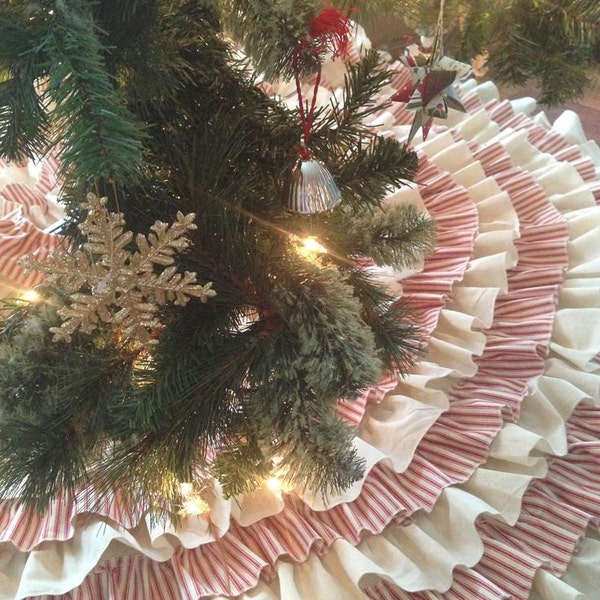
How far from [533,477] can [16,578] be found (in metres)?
0.51

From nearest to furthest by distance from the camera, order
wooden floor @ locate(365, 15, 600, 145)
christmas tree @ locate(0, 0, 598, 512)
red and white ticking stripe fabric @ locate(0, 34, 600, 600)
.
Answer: christmas tree @ locate(0, 0, 598, 512) < red and white ticking stripe fabric @ locate(0, 34, 600, 600) < wooden floor @ locate(365, 15, 600, 145)

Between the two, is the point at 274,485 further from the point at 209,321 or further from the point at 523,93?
the point at 523,93

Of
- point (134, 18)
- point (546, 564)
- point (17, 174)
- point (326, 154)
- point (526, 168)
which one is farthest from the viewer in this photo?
point (526, 168)

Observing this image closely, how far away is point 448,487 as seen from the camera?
0.62 metres

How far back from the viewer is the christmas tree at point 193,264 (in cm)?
31

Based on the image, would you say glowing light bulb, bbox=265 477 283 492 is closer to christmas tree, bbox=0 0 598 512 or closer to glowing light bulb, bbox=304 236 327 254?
christmas tree, bbox=0 0 598 512

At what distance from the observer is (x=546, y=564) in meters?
0.59

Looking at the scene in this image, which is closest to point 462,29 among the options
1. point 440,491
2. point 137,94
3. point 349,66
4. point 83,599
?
point 349,66

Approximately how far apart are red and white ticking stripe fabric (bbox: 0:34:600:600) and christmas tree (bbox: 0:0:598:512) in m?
0.10

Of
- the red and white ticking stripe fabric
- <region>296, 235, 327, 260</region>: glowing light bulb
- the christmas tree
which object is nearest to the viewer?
the christmas tree

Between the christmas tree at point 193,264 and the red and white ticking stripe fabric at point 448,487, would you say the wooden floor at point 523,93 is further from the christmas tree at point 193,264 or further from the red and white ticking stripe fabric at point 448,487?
the christmas tree at point 193,264

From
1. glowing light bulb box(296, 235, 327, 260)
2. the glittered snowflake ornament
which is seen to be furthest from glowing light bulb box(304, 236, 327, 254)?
the glittered snowflake ornament

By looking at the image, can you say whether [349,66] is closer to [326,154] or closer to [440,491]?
[326,154]

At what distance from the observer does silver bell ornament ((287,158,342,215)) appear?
1.27ft
